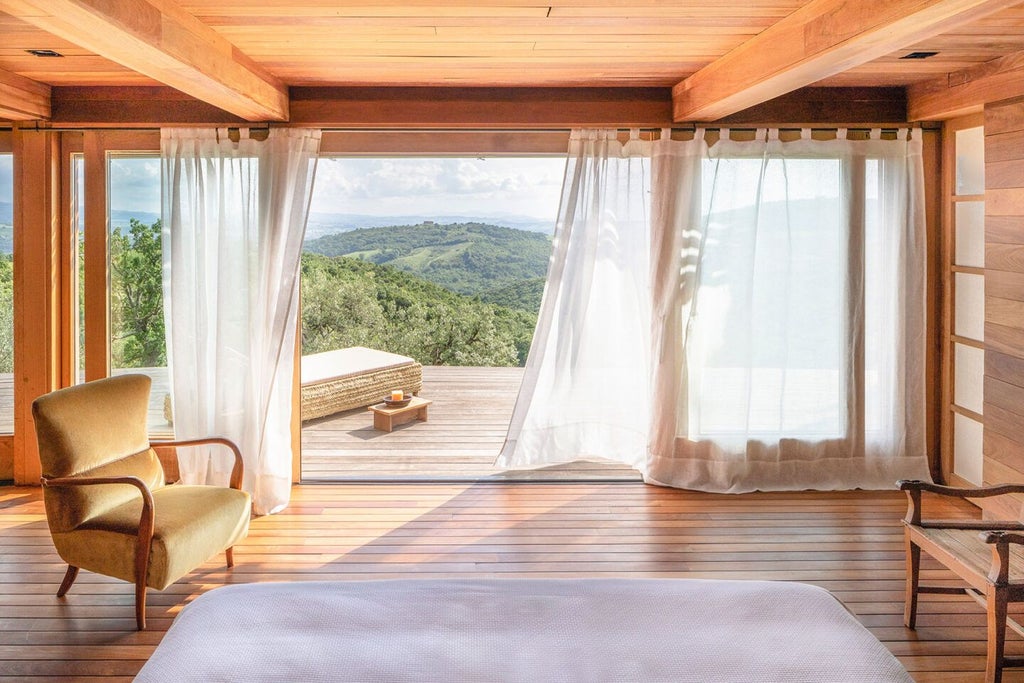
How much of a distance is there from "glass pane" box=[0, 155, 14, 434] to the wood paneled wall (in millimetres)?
5251

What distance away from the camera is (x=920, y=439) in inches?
186

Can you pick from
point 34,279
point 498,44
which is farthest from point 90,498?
point 498,44

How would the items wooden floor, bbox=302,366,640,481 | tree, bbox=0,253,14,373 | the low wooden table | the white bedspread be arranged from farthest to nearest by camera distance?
the low wooden table < wooden floor, bbox=302,366,640,481 < tree, bbox=0,253,14,373 < the white bedspread

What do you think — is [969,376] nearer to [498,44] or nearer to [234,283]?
[498,44]

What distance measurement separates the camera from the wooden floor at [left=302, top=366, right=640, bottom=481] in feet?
16.9

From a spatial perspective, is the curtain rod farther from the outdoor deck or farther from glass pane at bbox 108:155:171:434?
the outdoor deck

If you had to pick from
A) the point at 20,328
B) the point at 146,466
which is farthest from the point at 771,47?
the point at 20,328

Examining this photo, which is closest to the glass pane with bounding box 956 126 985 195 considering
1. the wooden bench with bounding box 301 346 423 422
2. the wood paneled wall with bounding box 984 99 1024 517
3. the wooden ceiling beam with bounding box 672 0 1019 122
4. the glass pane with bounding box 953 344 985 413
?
the wood paneled wall with bounding box 984 99 1024 517

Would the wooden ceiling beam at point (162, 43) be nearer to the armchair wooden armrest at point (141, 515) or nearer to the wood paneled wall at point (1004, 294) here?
the armchair wooden armrest at point (141, 515)

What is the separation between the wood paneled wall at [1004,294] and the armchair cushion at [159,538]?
11.4 feet

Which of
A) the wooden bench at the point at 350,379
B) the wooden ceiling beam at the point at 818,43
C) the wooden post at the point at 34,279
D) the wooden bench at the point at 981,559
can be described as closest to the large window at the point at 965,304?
the wooden ceiling beam at the point at 818,43

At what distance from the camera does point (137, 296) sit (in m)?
4.72

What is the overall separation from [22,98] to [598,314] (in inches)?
129

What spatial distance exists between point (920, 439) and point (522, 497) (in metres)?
2.32
